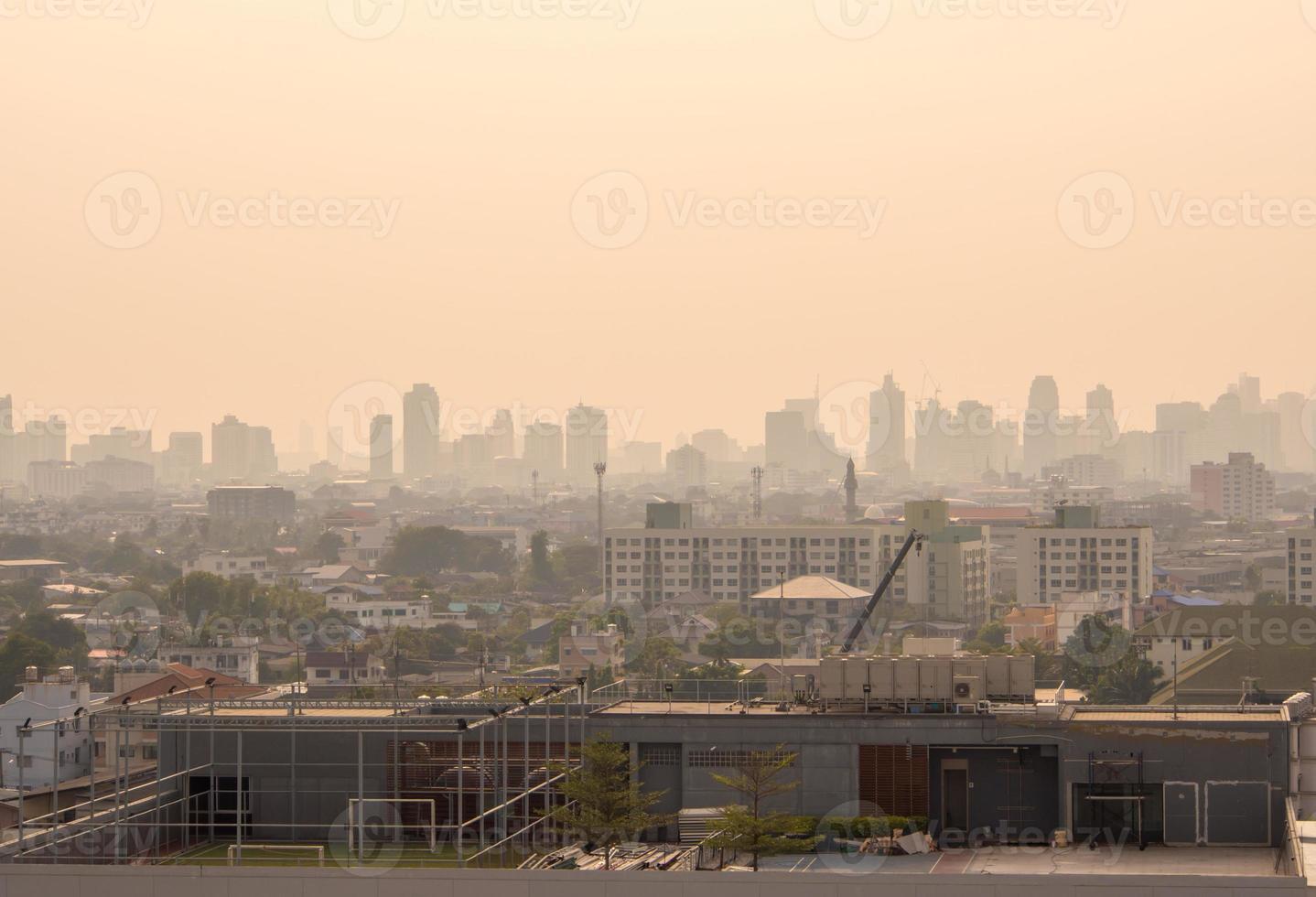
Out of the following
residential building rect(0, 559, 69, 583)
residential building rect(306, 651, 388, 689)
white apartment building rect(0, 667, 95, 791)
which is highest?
residential building rect(0, 559, 69, 583)

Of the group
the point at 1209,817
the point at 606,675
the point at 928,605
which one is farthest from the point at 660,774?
the point at 928,605

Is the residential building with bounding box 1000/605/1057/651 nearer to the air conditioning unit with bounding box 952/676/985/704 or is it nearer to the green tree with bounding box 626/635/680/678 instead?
the green tree with bounding box 626/635/680/678

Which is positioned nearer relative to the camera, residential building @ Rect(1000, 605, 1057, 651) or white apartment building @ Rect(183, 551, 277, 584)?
residential building @ Rect(1000, 605, 1057, 651)

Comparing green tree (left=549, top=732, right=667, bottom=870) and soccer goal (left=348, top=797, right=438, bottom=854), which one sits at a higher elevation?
green tree (left=549, top=732, right=667, bottom=870)

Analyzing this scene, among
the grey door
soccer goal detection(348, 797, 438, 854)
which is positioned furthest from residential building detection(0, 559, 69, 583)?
the grey door

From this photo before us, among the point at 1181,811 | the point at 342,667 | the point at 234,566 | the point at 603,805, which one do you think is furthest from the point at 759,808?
the point at 234,566

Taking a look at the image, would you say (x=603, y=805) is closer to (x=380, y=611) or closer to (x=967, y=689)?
(x=967, y=689)
